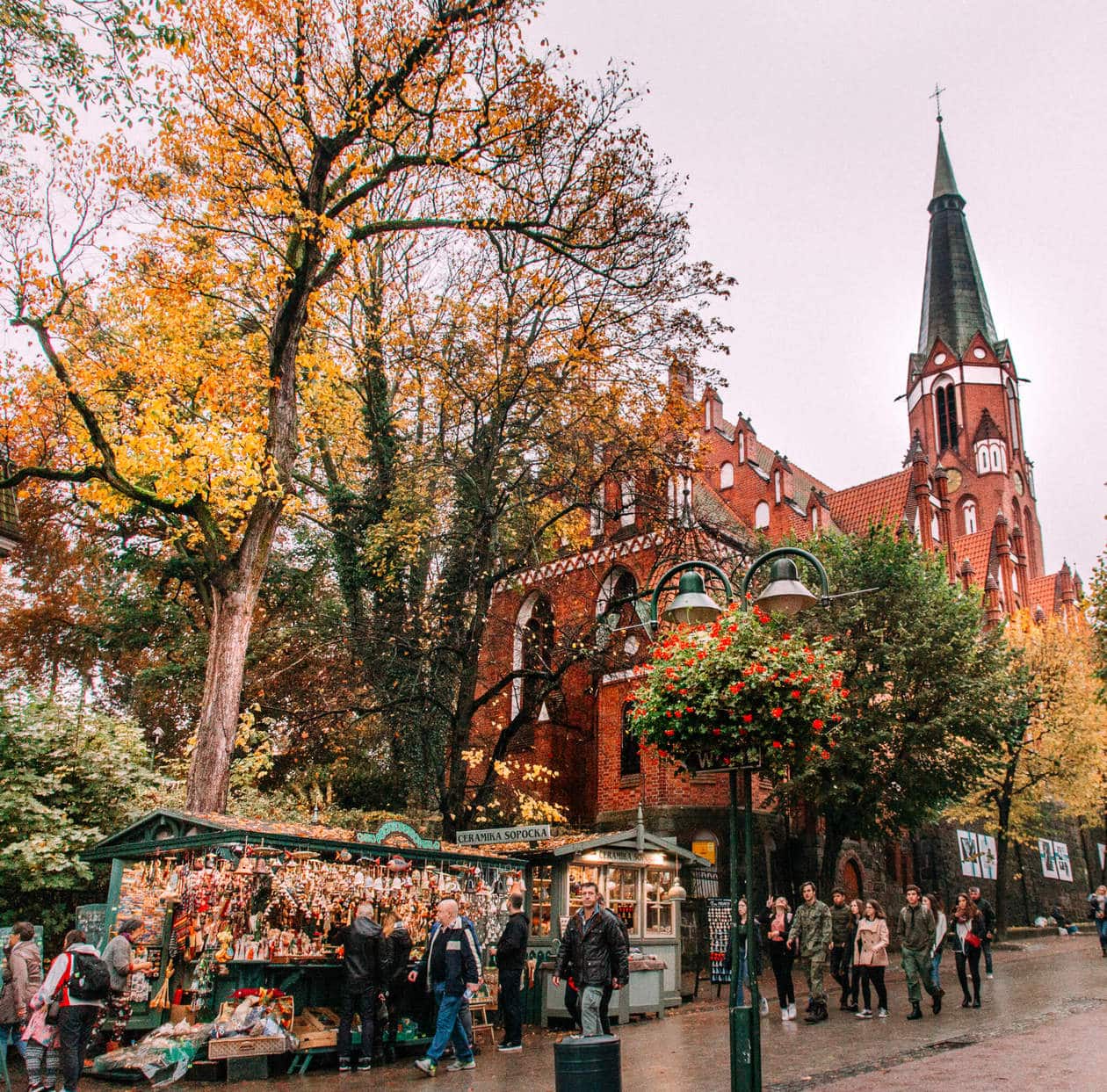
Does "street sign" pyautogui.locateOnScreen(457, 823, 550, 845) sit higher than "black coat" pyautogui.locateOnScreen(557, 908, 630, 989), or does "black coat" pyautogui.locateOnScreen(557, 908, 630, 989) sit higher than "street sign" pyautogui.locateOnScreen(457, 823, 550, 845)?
"street sign" pyautogui.locateOnScreen(457, 823, 550, 845)

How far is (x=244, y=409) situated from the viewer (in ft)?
60.7

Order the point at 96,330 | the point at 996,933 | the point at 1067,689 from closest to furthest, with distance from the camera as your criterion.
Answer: the point at 96,330
the point at 996,933
the point at 1067,689

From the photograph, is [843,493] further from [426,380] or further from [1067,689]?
[426,380]

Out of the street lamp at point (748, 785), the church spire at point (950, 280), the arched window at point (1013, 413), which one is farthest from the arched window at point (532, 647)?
the church spire at point (950, 280)

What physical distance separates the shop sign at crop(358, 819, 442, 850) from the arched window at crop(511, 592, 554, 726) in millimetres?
6402

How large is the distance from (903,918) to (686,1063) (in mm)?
5051

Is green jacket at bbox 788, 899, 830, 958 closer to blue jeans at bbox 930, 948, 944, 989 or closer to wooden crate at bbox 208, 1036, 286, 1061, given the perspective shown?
blue jeans at bbox 930, 948, 944, 989

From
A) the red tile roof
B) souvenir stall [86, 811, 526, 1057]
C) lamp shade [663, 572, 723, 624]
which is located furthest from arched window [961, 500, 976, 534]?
lamp shade [663, 572, 723, 624]

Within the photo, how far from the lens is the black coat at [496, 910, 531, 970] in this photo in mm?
12609

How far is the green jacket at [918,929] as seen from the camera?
14.3m

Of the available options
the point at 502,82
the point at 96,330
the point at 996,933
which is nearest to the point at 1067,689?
the point at 996,933

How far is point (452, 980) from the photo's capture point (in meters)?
11.0

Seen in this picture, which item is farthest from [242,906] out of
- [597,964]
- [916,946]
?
[916,946]

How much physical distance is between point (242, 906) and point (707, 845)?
649 inches
